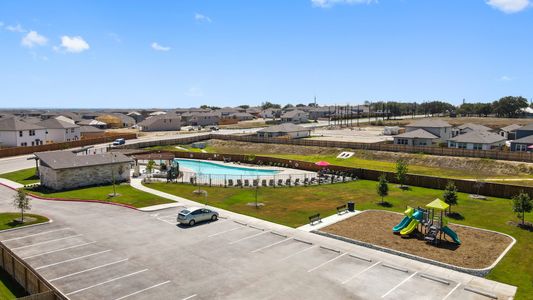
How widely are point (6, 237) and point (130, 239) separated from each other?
9173mm

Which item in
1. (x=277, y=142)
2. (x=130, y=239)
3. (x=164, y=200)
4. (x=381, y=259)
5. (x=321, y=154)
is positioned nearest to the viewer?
(x=381, y=259)

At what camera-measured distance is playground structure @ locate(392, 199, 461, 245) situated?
98.5 ft

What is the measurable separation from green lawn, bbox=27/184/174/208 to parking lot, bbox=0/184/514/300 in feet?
23.4

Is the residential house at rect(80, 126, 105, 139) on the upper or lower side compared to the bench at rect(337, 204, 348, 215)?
upper

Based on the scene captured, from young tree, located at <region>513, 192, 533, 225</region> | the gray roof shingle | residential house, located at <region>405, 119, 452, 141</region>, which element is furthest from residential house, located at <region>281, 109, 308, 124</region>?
young tree, located at <region>513, 192, 533, 225</region>

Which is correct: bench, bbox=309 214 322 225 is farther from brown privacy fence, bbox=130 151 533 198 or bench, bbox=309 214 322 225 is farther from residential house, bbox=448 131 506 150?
residential house, bbox=448 131 506 150

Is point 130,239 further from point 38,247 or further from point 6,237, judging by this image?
point 6,237

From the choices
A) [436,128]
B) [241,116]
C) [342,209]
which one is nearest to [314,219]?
[342,209]

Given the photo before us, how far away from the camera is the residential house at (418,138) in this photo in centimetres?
8169

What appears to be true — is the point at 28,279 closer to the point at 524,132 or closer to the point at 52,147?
the point at 52,147

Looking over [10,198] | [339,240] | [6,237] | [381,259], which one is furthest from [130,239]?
[10,198]

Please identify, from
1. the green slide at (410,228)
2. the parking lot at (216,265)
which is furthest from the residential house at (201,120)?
the green slide at (410,228)

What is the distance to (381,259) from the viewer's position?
88.1 feet

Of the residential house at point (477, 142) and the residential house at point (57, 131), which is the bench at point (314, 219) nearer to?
the residential house at point (477, 142)
